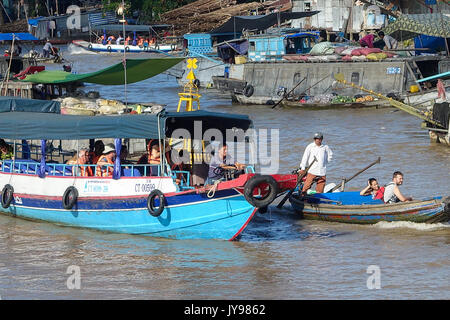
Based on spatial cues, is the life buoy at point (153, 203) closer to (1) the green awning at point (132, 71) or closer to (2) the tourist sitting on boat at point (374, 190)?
(2) the tourist sitting on boat at point (374, 190)

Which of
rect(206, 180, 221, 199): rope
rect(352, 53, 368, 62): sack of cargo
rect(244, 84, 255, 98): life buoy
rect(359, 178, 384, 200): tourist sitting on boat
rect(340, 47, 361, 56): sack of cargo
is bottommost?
rect(359, 178, 384, 200): tourist sitting on boat

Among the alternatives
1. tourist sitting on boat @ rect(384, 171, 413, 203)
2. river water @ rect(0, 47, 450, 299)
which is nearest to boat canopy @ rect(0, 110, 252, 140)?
river water @ rect(0, 47, 450, 299)

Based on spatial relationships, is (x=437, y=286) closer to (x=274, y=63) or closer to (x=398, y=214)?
(x=398, y=214)

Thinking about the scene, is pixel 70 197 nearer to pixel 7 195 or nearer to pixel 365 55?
pixel 7 195

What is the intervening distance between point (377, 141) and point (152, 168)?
1149 cm

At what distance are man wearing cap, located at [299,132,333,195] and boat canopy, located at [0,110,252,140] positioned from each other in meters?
1.37

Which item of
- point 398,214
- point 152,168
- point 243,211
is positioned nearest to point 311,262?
point 243,211

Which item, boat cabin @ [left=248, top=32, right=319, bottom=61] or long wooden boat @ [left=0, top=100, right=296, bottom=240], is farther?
boat cabin @ [left=248, top=32, right=319, bottom=61]

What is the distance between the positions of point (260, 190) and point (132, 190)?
2263 millimetres

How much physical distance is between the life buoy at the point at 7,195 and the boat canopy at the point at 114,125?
1.03 metres

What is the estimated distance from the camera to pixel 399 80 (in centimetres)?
3008

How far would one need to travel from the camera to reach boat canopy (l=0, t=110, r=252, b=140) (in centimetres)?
1305

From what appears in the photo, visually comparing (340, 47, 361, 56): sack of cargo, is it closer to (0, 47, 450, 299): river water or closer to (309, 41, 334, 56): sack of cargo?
(309, 41, 334, 56): sack of cargo
